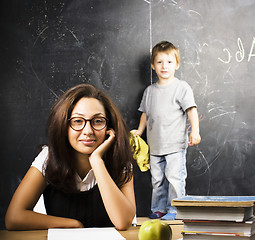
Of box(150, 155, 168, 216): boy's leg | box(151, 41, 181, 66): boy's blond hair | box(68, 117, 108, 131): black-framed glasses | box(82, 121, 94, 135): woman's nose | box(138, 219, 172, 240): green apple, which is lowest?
box(150, 155, 168, 216): boy's leg

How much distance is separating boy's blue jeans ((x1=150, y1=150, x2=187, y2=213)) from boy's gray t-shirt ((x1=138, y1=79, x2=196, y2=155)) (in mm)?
68

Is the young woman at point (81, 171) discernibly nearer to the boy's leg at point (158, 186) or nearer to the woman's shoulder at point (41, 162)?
the woman's shoulder at point (41, 162)

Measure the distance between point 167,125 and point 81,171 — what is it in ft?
7.08

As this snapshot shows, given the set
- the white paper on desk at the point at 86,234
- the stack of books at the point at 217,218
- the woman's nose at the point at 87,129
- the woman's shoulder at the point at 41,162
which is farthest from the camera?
the woman's shoulder at the point at 41,162

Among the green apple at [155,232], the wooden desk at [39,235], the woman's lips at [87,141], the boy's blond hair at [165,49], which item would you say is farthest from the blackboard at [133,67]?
the green apple at [155,232]

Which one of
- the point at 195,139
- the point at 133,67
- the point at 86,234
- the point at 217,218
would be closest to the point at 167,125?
the point at 195,139

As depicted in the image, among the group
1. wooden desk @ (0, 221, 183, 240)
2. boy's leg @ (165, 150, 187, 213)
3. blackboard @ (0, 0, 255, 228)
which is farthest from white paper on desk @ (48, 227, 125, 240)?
blackboard @ (0, 0, 255, 228)

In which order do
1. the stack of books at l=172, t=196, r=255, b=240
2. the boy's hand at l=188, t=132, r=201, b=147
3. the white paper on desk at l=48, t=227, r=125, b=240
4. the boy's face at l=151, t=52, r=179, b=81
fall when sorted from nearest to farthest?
the stack of books at l=172, t=196, r=255, b=240, the white paper on desk at l=48, t=227, r=125, b=240, the boy's hand at l=188, t=132, r=201, b=147, the boy's face at l=151, t=52, r=179, b=81

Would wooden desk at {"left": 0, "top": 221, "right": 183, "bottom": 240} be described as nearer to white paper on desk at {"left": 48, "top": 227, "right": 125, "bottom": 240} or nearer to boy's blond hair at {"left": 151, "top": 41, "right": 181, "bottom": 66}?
white paper on desk at {"left": 48, "top": 227, "right": 125, "bottom": 240}

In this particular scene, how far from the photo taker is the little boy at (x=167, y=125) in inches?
143

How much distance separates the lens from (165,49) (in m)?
3.69

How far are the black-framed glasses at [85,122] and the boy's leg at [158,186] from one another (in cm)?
227

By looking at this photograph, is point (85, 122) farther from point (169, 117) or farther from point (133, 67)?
point (133, 67)

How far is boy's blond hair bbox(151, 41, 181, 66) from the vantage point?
3.70 m
